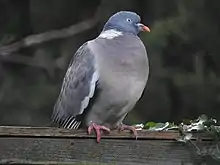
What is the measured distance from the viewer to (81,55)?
3057 mm

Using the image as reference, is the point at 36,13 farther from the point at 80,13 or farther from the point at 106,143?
the point at 106,143

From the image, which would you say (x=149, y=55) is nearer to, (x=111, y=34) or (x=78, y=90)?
(x=111, y=34)

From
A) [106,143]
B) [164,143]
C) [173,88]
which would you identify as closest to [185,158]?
[164,143]

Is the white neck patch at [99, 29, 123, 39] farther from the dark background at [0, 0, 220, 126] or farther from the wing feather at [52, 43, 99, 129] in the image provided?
the dark background at [0, 0, 220, 126]

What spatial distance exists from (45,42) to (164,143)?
12.6 ft

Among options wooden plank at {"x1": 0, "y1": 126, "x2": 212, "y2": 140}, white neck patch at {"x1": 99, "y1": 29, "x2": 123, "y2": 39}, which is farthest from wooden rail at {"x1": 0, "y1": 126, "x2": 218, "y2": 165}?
white neck patch at {"x1": 99, "y1": 29, "x2": 123, "y2": 39}

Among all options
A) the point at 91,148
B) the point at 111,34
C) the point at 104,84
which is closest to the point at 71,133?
the point at 91,148

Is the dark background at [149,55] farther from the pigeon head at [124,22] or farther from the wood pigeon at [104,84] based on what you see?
the wood pigeon at [104,84]

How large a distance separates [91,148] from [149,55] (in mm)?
2733

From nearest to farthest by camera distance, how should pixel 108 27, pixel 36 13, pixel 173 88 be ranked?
1. pixel 108 27
2. pixel 173 88
3. pixel 36 13

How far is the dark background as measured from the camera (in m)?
4.76

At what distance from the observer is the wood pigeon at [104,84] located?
116 inches

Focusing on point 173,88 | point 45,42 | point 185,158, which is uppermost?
point 45,42

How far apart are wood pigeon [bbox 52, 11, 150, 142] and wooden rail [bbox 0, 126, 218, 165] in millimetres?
633
